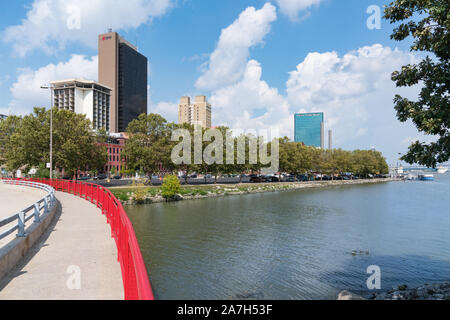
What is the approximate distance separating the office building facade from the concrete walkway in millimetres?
171207

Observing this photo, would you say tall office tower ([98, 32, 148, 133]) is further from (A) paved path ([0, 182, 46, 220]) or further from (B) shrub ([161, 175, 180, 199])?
(A) paved path ([0, 182, 46, 220])

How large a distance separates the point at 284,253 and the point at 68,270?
40.3 feet

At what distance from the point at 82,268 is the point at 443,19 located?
36.8 ft

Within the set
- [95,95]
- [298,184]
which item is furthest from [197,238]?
[95,95]

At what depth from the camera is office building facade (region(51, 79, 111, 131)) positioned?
556ft

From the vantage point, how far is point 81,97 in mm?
174250

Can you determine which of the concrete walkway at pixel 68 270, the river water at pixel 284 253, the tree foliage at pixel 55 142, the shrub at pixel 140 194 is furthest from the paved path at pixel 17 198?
the tree foliage at pixel 55 142

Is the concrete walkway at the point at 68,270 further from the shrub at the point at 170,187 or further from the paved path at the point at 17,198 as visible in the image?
the shrub at the point at 170,187

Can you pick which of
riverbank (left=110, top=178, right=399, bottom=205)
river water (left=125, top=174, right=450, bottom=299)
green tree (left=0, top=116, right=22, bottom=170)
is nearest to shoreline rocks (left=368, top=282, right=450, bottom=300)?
river water (left=125, top=174, right=450, bottom=299)

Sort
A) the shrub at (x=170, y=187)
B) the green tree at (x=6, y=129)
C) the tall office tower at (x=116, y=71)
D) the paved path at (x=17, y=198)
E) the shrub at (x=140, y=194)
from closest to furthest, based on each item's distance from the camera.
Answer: the paved path at (x=17, y=198) → the shrub at (x=140, y=194) → the shrub at (x=170, y=187) → the green tree at (x=6, y=129) → the tall office tower at (x=116, y=71)

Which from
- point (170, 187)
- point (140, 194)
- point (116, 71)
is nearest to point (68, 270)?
point (140, 194)

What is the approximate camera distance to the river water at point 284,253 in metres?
12.4

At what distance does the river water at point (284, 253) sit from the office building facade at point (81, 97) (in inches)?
6358

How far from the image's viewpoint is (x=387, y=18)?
9.67m
